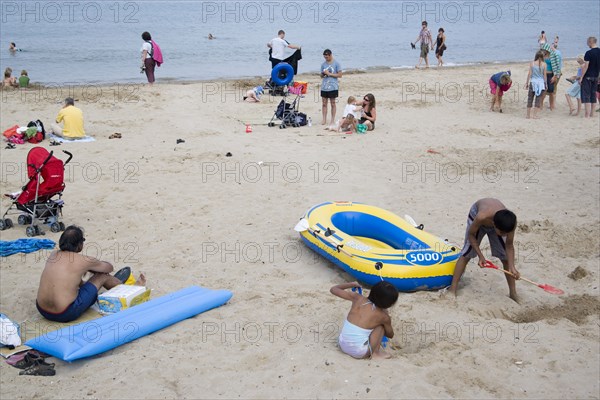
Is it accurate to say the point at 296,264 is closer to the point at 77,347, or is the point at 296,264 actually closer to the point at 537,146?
the point at 77,347

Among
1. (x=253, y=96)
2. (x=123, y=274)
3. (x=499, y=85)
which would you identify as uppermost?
(x=499, y=85)

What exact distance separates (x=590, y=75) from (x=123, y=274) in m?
11.3

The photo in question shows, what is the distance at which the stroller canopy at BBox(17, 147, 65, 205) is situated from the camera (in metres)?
8.03

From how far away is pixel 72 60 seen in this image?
27.8 metres

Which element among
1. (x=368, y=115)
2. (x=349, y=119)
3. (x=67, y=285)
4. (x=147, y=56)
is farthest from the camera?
(x=147, y=56)

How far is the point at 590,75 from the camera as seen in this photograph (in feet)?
46.1

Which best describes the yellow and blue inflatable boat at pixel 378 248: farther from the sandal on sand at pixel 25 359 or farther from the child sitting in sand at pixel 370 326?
the sandal on sand at pixel 25 359

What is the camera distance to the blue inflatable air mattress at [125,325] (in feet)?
17.4

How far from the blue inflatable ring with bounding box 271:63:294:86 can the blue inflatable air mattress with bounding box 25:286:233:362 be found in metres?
9.32

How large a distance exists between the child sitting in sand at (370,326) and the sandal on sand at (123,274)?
2443 millimetres

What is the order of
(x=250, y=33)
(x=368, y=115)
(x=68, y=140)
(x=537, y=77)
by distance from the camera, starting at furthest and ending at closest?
(x=250, y=33) < (x=537, y=77) < (x=368, y=115) < (x=68, y=140)

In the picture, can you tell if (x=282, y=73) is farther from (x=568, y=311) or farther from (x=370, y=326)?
(x=370, y=326)

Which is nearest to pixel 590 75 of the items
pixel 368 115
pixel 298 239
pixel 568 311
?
pixel 368 115

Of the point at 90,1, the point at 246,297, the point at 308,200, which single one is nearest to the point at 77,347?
the point at 246,297
